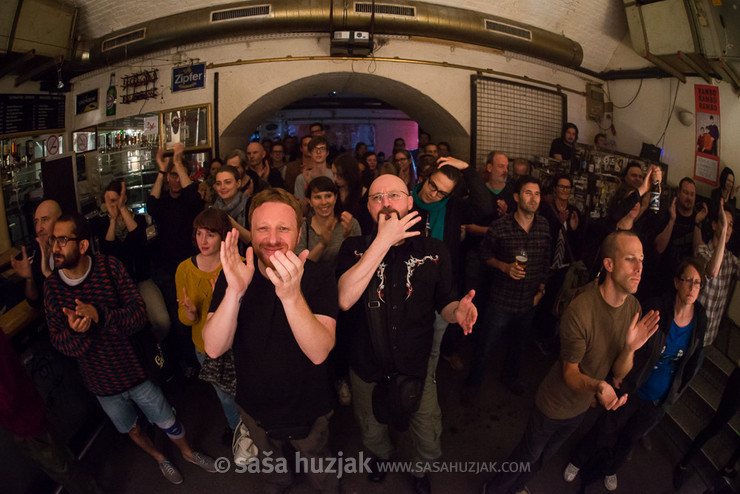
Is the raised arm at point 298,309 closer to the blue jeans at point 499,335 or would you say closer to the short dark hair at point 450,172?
the short dark hair at point 450,172

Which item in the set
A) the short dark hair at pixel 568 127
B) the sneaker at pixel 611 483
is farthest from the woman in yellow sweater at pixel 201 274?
the short dark hair at pixel 568 127

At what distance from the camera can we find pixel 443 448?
89.7 inches

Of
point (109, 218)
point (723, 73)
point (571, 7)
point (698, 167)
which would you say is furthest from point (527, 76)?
point (109, 218)

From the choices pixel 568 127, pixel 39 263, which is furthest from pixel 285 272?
pixel 568 127

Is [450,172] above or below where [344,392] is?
above

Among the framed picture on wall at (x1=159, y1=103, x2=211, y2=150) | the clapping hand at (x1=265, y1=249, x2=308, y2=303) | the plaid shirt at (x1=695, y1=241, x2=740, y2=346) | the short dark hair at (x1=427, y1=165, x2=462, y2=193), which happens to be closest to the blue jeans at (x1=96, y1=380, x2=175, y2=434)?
the clapping hand at (x1=265, y1=249, x2=308, y2=303)

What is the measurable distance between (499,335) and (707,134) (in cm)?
272

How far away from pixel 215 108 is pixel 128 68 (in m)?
0.99

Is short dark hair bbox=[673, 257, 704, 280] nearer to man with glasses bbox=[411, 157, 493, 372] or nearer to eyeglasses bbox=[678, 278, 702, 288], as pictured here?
eyeglasses bbox=[678, 278, 702, 288]

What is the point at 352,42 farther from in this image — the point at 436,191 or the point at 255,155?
the point at 436,191

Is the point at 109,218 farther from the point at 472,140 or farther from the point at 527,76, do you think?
the point at 527,76

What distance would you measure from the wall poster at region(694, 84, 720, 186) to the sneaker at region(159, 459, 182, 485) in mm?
4867

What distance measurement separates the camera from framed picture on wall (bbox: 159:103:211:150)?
3848 mm

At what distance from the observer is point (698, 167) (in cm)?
303
